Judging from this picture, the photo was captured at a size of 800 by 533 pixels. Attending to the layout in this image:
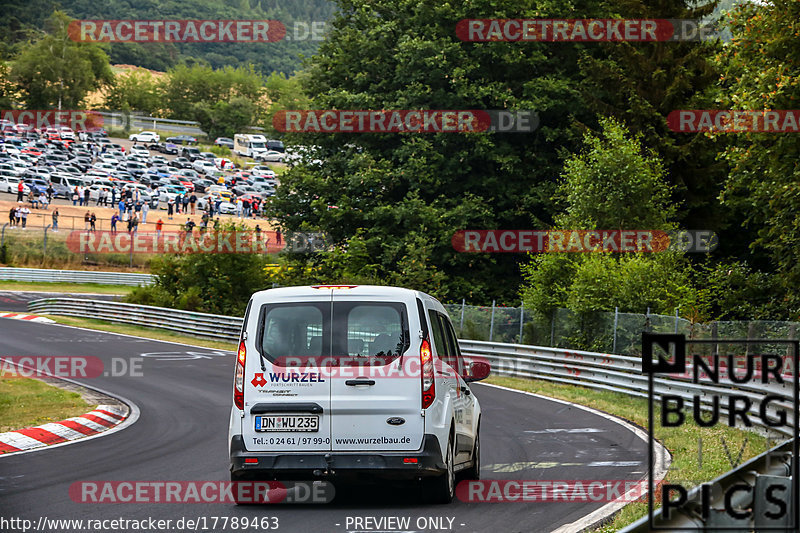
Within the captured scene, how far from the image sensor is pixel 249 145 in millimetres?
157125

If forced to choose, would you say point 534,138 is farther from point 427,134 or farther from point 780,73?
point 780,73

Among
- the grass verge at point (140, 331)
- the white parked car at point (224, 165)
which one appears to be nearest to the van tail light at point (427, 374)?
the grass verge at point (140, 331)

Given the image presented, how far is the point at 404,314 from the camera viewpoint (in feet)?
30.3

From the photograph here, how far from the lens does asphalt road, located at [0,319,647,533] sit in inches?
350

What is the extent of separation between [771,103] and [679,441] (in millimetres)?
16271

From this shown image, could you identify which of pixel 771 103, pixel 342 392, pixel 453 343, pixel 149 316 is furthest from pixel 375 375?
pixel 149 316

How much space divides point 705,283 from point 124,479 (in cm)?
3134

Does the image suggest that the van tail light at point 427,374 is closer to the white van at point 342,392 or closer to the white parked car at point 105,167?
the white van at point 342,392

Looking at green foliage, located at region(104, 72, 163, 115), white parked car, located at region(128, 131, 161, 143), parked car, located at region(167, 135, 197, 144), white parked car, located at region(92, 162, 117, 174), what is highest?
green foliage, located at region(104, 72, 163, 115)

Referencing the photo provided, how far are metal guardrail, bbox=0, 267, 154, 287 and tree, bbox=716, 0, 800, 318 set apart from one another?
3715 centimetres

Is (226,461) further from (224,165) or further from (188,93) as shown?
(188,93)

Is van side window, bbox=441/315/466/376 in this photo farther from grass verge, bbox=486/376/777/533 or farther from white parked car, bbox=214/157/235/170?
white parked car, bbox=214/157/235/170

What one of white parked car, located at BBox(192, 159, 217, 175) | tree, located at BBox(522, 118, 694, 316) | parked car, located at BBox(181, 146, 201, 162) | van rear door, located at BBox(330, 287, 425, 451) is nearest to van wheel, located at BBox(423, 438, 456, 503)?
van rear door, located at BBox(330, 287, 425, 451)

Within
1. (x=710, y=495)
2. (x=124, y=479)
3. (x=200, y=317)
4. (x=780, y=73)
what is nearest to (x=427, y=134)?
(x=200, y=317)
